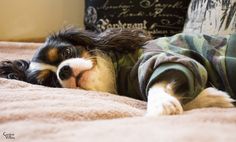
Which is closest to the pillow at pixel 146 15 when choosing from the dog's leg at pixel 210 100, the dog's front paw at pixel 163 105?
the dog's leg at pixel 210 100

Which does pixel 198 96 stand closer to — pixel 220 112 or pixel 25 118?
pixel 220 112

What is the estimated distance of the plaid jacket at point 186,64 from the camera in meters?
1.01

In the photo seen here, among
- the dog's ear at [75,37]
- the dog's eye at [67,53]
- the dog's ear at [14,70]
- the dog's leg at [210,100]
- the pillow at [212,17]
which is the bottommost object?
the dog's ear at [14,70]

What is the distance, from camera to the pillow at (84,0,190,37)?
174 cm

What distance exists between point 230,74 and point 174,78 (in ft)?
0.50

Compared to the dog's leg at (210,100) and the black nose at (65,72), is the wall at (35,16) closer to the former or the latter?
the black nose at (65,72)

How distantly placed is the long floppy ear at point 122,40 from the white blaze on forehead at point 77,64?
0.11m

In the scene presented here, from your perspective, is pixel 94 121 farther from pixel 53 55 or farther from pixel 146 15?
pixel 146 15

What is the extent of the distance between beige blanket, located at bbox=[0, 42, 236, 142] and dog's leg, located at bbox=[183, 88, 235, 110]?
0.11 metres

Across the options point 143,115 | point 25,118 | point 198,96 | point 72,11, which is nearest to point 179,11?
point 72,11

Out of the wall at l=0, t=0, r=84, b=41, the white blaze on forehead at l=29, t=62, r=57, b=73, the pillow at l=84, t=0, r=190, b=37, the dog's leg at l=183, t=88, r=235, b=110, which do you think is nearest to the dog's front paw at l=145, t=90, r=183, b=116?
the dog's leg at l=183, t=88, r=235, b=110

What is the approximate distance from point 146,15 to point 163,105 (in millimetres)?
880

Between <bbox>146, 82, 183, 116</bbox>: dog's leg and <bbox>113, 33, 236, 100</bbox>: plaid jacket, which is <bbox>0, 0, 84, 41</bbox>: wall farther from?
<bbox>146, 82, 183, 116</bbox>: dog's leg

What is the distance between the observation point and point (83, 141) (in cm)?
73
